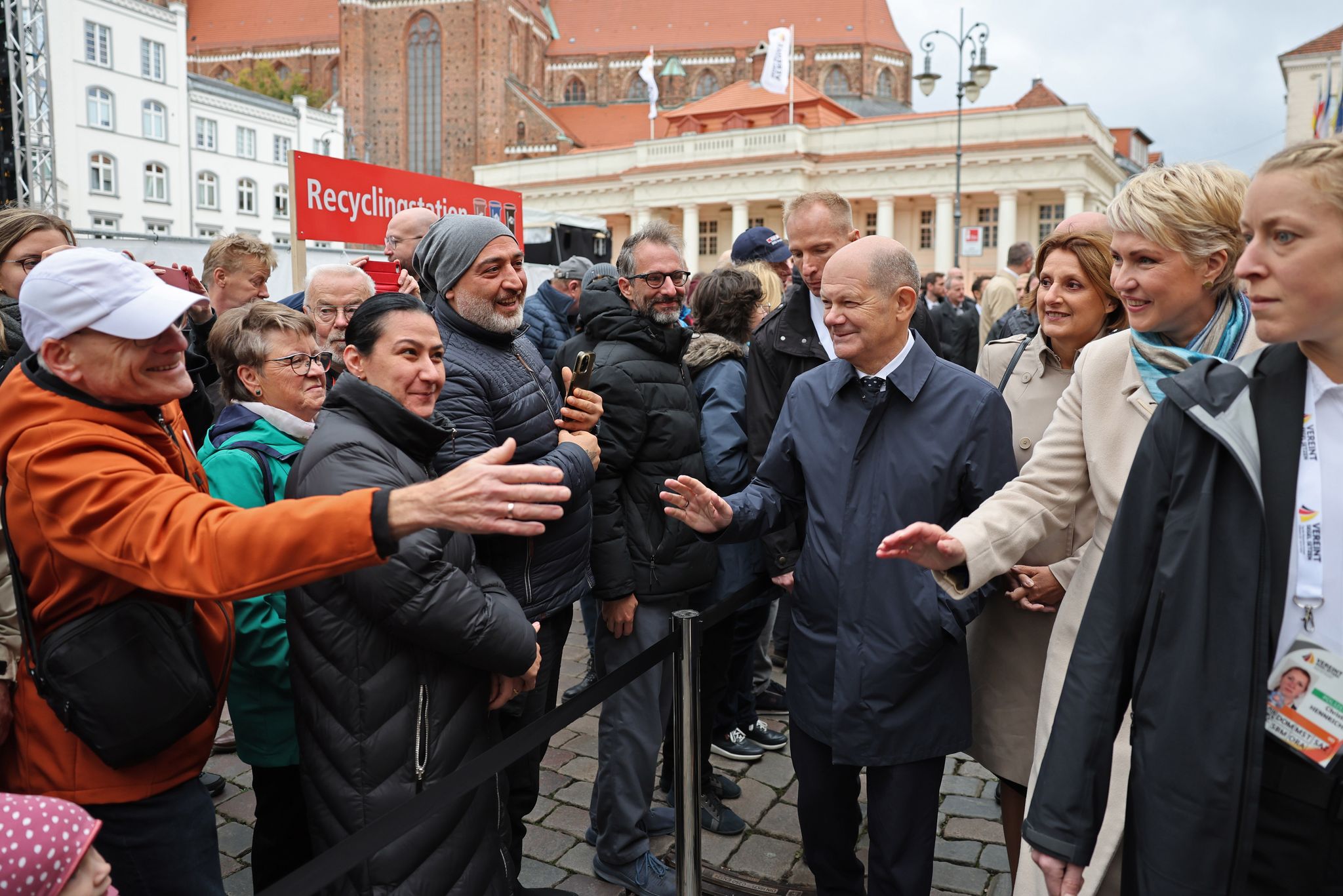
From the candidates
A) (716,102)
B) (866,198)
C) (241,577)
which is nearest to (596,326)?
(241,577)

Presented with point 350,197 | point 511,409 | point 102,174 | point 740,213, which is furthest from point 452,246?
point 740,213

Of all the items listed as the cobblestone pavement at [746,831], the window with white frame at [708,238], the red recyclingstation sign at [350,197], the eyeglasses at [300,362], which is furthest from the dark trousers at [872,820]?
the window with white frame at [708,238]

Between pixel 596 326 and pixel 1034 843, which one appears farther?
pixel 596 326

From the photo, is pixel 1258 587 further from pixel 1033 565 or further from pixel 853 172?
pixel 853 172

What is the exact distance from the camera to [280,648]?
273cm

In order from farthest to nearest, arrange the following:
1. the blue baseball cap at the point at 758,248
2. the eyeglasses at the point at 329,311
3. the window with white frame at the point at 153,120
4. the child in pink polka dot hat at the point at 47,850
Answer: the window with white frame at the point at 153,120
the blue baseball cap at the point at 758,248
the eyeglasses at the point at 329,311
the child in pink polka dot hat at the point at 47,850

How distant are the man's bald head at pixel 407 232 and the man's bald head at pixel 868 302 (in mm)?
2593

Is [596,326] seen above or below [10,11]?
below

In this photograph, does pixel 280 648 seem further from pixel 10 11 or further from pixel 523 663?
pixel 10 11

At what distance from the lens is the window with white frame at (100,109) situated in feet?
127

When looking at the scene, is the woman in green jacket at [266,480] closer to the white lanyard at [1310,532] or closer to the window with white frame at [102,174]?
the white lanyard at [1310,532]

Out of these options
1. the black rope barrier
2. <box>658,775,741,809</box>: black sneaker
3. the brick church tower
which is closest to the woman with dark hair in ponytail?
the black rope barrier

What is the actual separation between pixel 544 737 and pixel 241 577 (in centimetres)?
84

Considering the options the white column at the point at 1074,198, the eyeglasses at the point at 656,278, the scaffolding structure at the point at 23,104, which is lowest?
the eyeglasses at the point at 656,278
